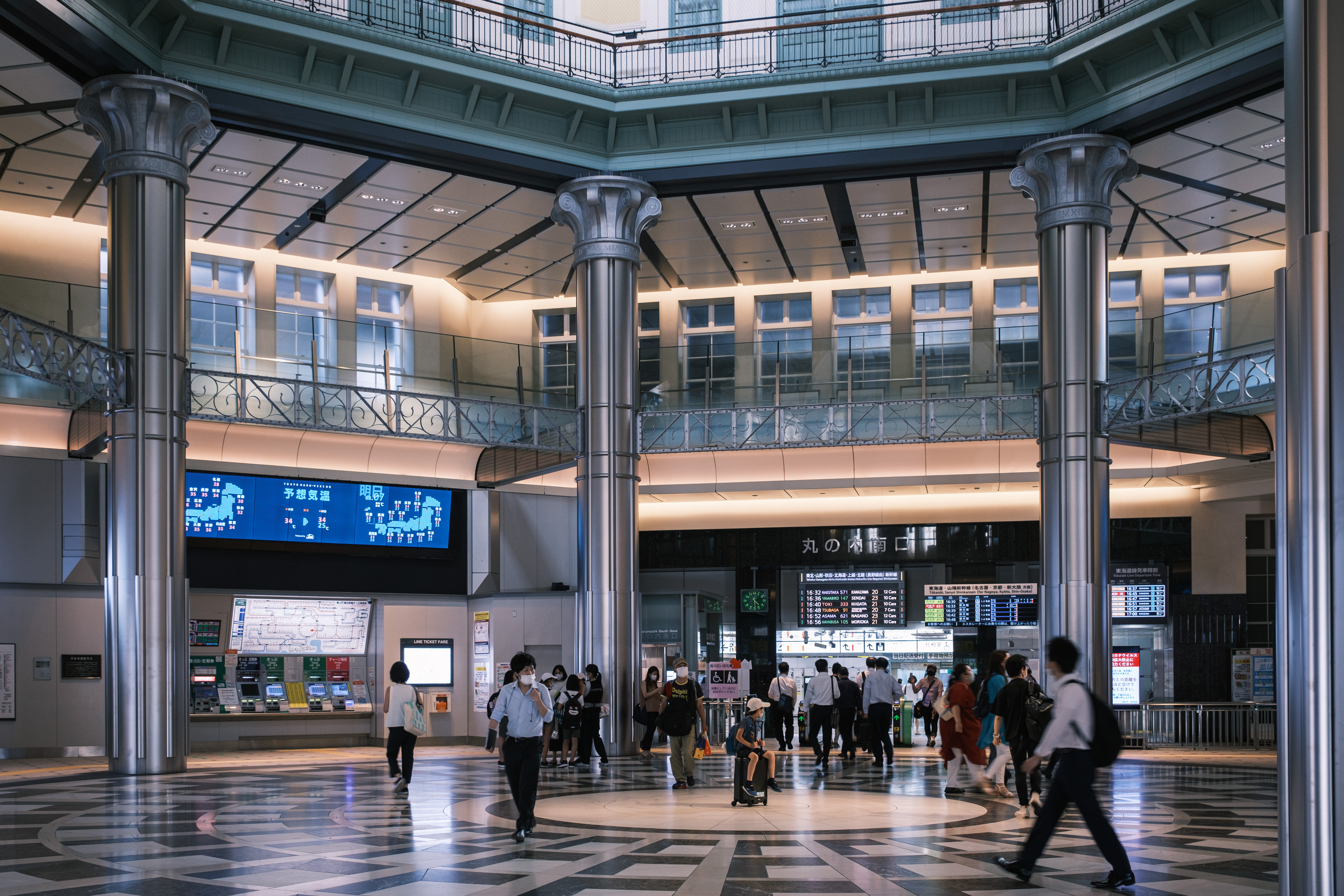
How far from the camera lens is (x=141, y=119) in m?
16.4

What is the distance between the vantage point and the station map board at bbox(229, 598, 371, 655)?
21.8 meters

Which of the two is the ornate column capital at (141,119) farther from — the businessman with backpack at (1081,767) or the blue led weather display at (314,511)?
the businessman with backpack at (1081,767)

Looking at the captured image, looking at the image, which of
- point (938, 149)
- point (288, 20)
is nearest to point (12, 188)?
point (288, 20)

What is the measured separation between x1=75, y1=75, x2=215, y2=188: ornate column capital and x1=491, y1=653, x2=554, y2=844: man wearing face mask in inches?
406

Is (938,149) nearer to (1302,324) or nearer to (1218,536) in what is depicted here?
(1218,536)

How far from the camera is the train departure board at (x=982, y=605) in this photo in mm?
24859

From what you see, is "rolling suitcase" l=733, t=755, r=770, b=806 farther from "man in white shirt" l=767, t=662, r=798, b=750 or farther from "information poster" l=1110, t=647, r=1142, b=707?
"information poster" l=1110, t=647, r=1142, b=707

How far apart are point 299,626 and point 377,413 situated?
448cm

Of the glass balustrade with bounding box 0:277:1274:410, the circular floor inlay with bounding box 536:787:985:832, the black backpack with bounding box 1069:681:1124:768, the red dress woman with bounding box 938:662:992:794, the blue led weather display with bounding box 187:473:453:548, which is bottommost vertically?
the circular floor inlay with bounding box 536:787:985:832

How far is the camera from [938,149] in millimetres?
19469

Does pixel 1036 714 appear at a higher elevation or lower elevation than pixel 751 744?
higher

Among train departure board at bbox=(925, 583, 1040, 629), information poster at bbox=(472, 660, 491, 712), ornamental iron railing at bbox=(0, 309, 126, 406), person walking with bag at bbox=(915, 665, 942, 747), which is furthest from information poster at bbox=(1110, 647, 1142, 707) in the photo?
ornamental iron railing at bbox=(0, 309, 126, 406)

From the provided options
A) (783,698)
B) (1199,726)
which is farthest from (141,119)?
(1199,726)

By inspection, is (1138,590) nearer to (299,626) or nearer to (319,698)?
(319,698)
